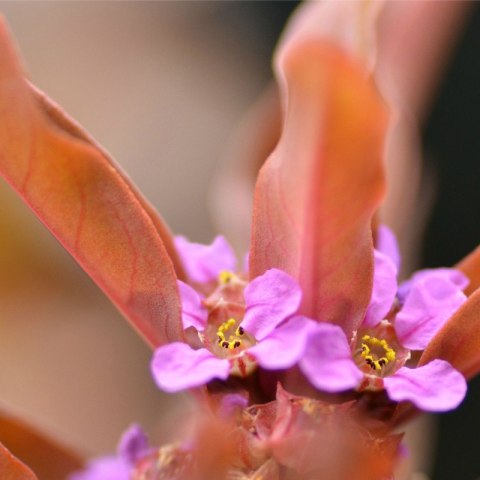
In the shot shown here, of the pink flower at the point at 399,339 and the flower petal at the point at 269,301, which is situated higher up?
the flower petal at the point at 269,301

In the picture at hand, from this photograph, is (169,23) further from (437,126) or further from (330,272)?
(330,272)

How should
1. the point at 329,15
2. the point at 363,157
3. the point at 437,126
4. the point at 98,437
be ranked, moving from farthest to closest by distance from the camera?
the point at 437,126
the point at 98,437
the point at 329,15
the point at 363,157

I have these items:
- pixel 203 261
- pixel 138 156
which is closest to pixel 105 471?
pixel 203 261

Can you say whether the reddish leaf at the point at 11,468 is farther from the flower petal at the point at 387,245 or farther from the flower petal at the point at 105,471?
the flower petal at the point at 387,245

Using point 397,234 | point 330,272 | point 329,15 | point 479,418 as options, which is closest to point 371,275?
point 330,272

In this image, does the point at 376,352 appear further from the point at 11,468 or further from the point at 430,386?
the point at 11,468

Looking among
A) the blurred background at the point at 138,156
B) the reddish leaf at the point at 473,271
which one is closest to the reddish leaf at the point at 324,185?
the reddish leaf at the point at 473,271

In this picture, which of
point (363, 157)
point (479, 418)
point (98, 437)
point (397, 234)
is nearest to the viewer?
point (363, 157)
